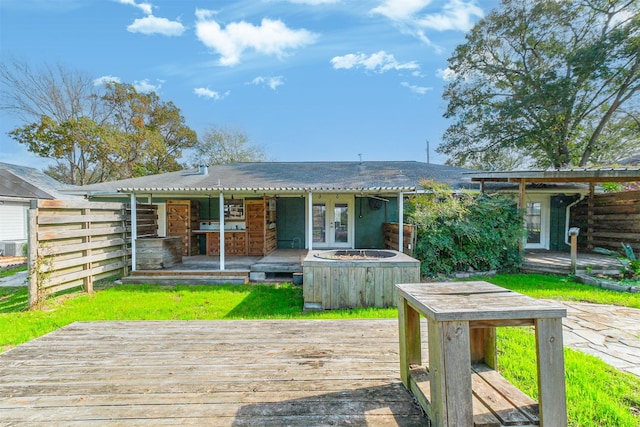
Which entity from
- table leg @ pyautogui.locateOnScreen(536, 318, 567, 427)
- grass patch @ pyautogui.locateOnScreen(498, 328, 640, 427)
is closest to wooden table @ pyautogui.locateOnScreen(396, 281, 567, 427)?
table leg @ pyautogui.locateOnScreen(536, 318, 567, 427)

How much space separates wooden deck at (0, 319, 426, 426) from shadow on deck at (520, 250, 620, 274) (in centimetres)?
636

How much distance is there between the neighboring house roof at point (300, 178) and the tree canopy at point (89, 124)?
11066mm

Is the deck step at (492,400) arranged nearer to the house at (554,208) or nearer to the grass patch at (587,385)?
the grass patch at (587,385)

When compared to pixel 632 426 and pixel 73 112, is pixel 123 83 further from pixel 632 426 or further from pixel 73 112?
pixel 632 426

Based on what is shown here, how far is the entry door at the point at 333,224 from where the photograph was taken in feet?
33.2

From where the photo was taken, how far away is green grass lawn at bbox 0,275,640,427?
7.72 ft

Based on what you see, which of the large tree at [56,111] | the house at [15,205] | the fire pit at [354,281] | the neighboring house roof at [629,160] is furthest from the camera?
the large tree at [56,111]

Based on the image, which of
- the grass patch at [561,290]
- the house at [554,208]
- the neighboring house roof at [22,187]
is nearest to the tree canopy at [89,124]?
the neighboring house roof at [22,187]

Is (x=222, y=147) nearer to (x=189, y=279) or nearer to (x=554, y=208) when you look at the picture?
(x=189, y=279)

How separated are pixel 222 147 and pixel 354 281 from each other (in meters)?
22.7

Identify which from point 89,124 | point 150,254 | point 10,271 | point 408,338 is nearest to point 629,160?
point 408,338

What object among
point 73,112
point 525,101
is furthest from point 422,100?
point 73,112

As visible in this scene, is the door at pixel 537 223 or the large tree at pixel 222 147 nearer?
the door at pixel 537 223

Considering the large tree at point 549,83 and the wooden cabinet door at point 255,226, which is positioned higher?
the large tree at point 549,83
